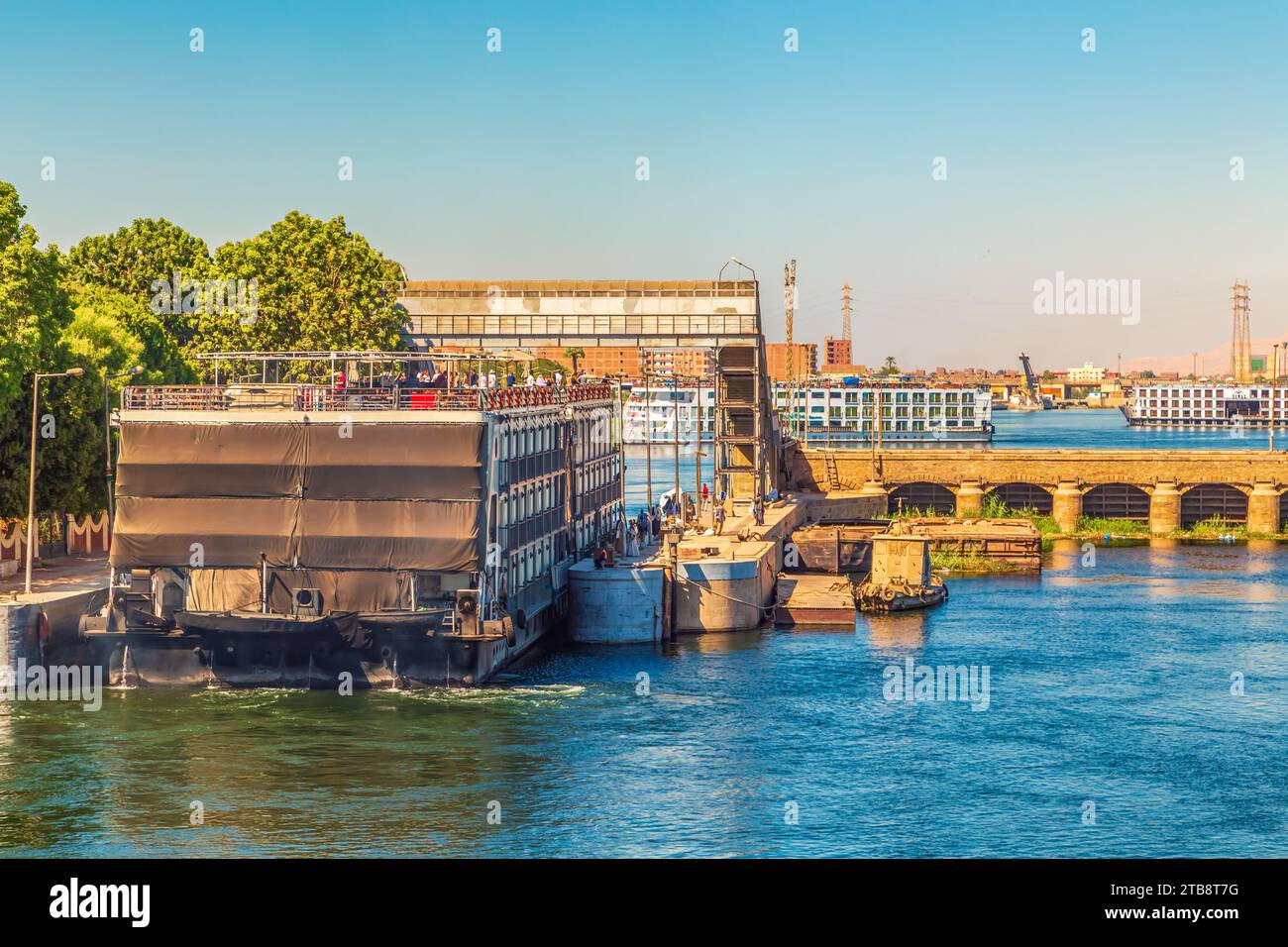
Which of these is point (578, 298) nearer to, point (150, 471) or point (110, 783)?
point (150, 471)

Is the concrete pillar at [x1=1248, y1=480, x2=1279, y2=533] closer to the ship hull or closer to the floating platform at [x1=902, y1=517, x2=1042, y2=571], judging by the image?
the floating platform at [x1=902, y1=517, x2=1042, y2=571]

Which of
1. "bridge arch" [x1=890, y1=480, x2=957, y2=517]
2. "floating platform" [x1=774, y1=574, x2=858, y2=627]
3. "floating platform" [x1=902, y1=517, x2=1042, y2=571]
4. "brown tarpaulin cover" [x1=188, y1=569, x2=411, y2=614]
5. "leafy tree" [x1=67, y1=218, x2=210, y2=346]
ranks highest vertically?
"leafy tree" [x1=67, y1=218, x2=210, y2=346]

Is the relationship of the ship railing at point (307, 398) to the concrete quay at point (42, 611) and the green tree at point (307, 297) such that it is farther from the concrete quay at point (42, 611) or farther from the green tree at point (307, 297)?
the green tree at point (307, 297)

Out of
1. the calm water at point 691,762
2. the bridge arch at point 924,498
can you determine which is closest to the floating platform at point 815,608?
the calm water at point 691,762

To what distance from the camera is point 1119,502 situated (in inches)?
5138

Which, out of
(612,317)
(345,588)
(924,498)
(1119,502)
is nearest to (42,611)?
(345,588)

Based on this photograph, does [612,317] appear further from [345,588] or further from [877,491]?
[345,588]

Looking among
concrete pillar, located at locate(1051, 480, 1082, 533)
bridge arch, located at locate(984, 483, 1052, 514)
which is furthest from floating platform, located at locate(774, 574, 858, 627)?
bridge arch, located at locate(984, 483, 1052, 514)

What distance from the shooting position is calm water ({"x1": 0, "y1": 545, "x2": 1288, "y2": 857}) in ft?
128

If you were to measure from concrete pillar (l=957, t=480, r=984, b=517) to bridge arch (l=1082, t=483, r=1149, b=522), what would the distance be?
9292mm
